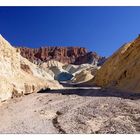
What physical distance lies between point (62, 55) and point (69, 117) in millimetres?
149959

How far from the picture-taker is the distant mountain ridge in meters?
151

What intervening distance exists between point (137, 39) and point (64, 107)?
21852mm

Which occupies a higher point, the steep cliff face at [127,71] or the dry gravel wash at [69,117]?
the steep cliff face at [127,71]

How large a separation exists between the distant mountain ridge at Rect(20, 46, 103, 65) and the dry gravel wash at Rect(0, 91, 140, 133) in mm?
128388

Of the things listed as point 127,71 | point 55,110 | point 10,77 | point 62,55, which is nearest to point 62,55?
point 62,55

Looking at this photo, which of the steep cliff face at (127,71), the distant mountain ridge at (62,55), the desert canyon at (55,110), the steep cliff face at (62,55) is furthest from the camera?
the steep cliff face at (62,55)

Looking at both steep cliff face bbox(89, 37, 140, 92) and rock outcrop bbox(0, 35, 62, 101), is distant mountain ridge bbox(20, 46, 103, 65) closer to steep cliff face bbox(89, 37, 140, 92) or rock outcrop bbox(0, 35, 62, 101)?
steep cliff face bbox(89, 37, 140, 92)

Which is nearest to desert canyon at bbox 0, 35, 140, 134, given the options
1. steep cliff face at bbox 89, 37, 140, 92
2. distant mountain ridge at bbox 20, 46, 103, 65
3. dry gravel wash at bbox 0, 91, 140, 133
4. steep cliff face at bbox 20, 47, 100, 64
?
dry gravel wash at bbox 0, 91, 140, 133

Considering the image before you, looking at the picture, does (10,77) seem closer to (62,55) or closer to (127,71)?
(127,71)

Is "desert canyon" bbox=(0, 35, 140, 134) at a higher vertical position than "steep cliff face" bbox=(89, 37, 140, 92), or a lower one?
lower

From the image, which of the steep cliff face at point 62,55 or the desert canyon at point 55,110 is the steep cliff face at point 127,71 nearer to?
the desert canyon at point 55,110

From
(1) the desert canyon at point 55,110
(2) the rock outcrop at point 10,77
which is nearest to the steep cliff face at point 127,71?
(1) the desert canyon at point 55,110

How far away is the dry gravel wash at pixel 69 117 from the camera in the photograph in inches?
451

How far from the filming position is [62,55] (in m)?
163
